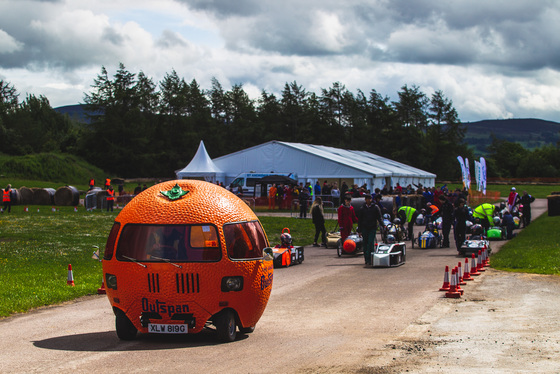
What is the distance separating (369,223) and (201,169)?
35.6 m

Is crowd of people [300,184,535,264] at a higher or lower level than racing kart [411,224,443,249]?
higher

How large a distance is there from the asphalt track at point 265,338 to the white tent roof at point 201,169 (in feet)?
127

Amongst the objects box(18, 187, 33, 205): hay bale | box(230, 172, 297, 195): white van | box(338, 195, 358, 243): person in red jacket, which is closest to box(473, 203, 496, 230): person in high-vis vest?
box(338, 195, 358, 243): person in red jacket

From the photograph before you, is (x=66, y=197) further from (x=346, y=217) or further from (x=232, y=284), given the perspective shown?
(x=232, y=284)

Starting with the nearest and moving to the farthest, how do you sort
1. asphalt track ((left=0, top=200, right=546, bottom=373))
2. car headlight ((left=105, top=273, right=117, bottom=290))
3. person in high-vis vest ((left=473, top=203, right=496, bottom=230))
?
asphalt track ((left=0, top=200, right=546, bottom=373))
car headlight ((left=105, top=273, right=117, bottom=290))
person in high-vis vest ((left=473, top=203, right=496, bottom=230))

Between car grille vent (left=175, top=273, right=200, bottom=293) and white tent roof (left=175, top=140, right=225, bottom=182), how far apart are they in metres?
44.4

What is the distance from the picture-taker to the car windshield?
863 cm

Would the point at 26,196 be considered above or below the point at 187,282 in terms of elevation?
above

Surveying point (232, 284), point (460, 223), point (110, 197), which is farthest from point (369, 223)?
point (110, 197)

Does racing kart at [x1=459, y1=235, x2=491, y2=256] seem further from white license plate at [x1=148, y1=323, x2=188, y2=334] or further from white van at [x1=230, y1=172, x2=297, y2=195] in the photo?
white van at [x1=230, y1=172, x2=297, y2=195]

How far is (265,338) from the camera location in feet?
30.3

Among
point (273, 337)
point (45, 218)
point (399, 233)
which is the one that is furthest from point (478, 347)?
point (45, 218)

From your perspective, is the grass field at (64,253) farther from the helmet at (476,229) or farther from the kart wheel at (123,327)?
the kart wheel at (123,327)

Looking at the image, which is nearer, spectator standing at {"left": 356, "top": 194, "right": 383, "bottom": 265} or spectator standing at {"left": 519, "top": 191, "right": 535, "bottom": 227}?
spectator standing at {"left": 356, "top": 194, "right": 383, "bottom": 265}
